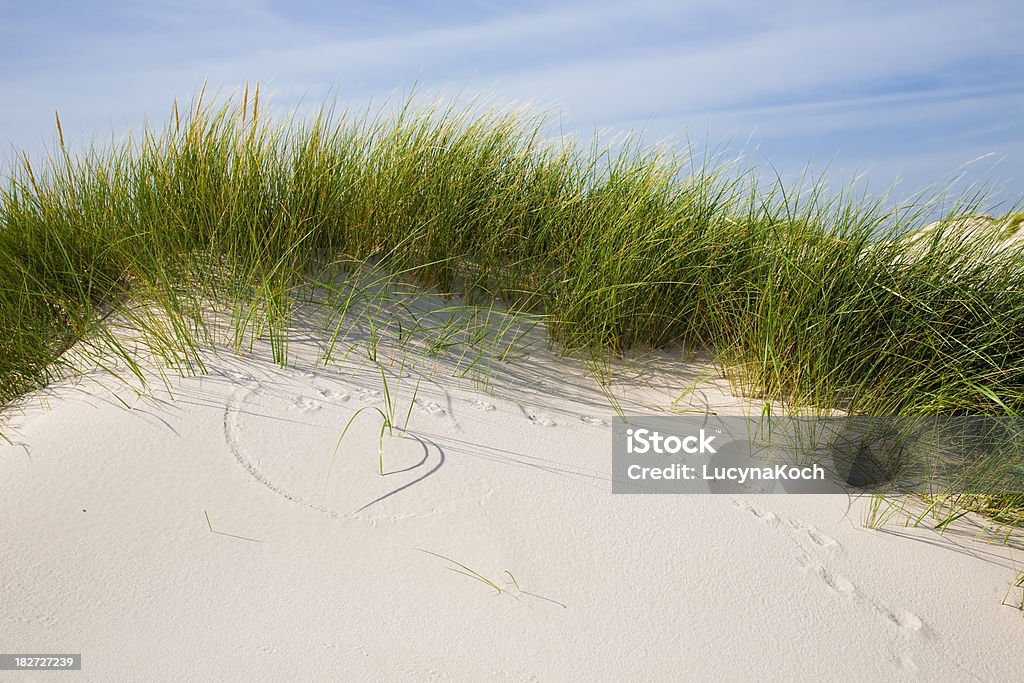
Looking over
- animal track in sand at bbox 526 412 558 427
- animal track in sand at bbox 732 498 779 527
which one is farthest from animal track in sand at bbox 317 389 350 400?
animal track in sand at bbox 732 498 779 527

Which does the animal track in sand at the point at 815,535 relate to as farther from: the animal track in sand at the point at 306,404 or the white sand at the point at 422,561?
the animal track in sand at the point at 306,404

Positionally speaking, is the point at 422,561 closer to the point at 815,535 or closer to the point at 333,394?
the point at 333,394

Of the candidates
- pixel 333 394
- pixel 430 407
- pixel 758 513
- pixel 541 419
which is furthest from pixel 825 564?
pixel 333 394

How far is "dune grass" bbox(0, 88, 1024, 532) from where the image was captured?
119 inches

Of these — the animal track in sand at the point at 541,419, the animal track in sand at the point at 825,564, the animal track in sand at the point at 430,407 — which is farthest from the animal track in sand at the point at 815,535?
the animal track in sand at the point at 430,407

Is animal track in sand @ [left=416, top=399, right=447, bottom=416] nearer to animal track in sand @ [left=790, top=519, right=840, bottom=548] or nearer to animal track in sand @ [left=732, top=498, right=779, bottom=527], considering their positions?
animal track in sand @ [left=732, top=498, right=779, bottom=527]

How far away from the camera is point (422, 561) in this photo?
207cm

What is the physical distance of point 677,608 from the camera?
2.01 meters

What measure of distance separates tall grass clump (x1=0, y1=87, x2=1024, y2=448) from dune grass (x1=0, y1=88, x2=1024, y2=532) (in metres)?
0.01

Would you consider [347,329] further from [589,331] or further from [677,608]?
[677,608]

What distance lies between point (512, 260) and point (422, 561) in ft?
6.50

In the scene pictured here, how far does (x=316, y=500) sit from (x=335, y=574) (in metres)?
0.31

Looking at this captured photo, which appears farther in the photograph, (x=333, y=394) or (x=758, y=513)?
(x=333, y=394)

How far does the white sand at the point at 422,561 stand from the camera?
1.85 metres
